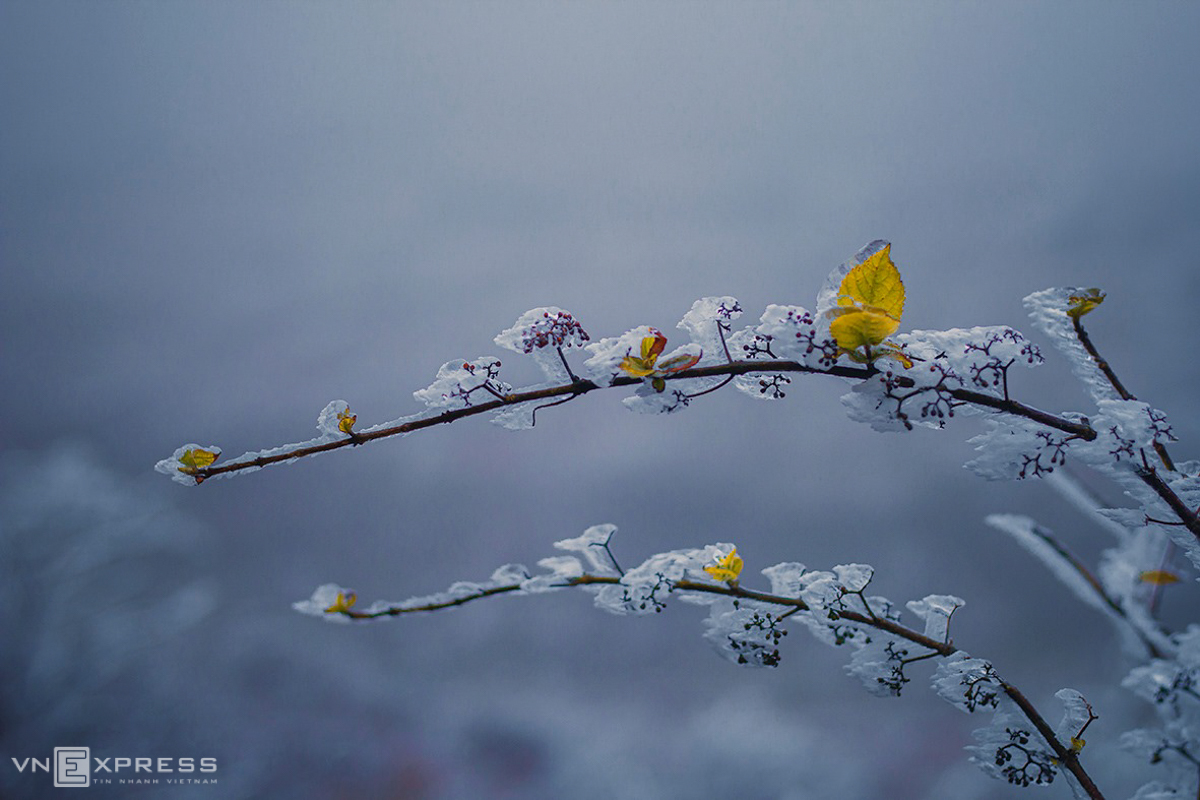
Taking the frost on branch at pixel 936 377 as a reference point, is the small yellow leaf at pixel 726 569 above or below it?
below

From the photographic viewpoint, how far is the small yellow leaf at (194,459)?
0.23m

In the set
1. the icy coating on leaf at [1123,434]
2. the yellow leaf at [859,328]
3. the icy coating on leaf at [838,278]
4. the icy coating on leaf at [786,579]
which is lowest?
the icy coating on leaf at [786,579]

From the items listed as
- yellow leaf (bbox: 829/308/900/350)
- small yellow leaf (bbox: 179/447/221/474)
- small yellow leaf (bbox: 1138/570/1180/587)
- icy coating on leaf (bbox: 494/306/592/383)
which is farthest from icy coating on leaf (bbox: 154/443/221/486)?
small yellow leaf (bbox: 1138/570/1180/587)

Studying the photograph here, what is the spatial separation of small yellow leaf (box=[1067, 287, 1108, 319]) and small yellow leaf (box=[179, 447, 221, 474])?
0.32 meters

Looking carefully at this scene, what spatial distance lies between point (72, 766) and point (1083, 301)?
3.41ft

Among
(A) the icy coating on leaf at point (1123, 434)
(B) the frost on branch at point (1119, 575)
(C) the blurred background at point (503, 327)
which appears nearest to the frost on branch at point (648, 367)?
(A) the icy coating on leaf at point (1123, 434)

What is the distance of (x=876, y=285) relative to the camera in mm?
206

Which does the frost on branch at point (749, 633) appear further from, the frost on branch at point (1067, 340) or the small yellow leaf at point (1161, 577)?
the small yellow leaf at point (1161, 577)

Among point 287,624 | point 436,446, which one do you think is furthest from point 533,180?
point 287,624

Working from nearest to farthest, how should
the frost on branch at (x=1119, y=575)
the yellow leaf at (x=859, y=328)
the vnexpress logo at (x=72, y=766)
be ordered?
the yellow leaf at (x=859, y=328) → the frost on branch at (x=1119, y=575) → the vnexpress logo at (x=72, y=766)

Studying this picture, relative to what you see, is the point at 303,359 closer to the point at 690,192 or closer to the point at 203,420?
the point at 203,420

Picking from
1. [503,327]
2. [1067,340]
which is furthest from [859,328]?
[503,327]

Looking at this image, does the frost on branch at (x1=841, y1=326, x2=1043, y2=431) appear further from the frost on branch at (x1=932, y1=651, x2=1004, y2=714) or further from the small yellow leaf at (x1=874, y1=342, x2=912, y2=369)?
the frost on branch at (x1=932, y1=651, x2=1004, y2=714)

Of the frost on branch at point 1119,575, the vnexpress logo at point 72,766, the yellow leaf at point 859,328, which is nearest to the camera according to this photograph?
the yellow leaf at point 859,328
